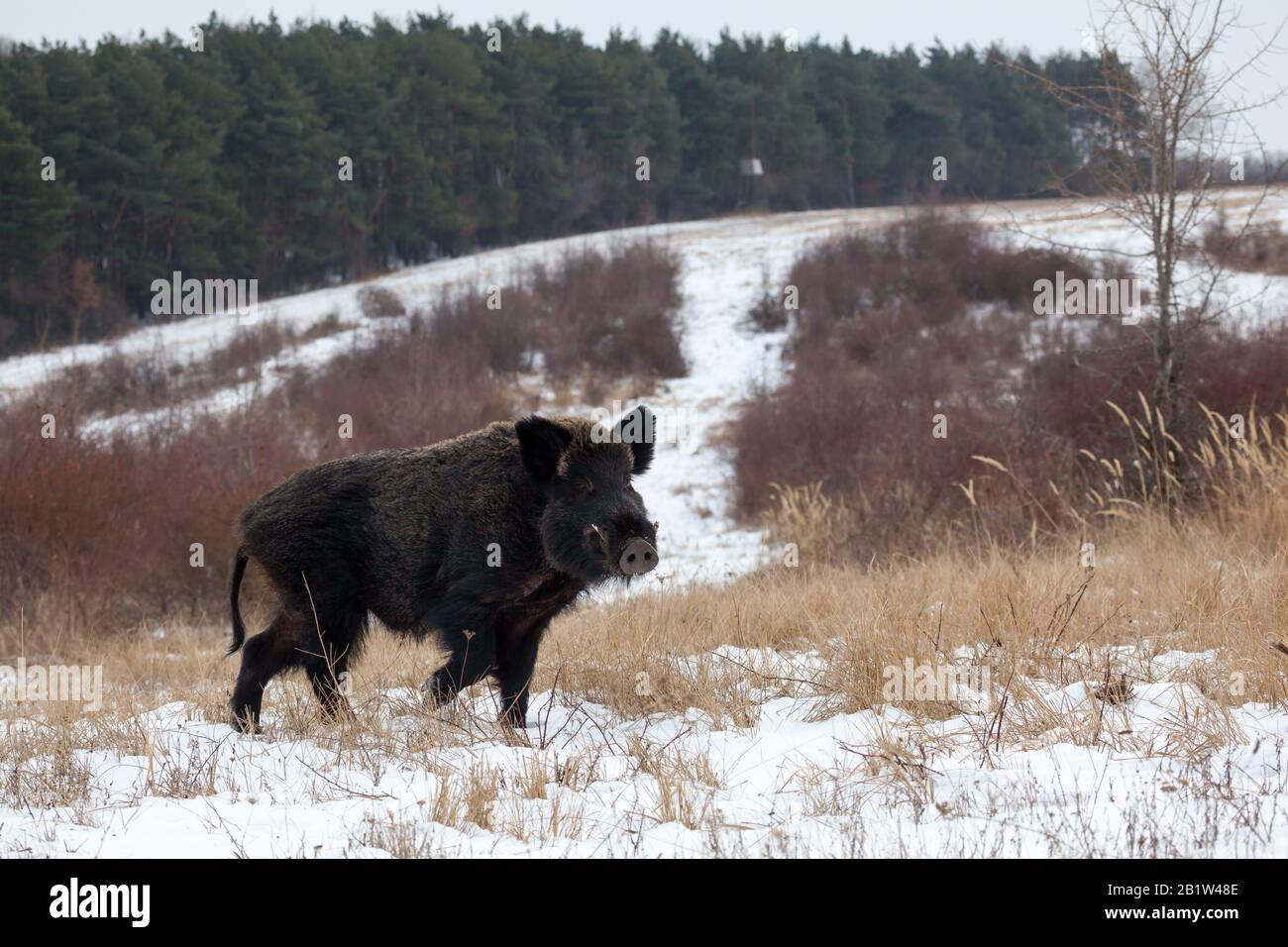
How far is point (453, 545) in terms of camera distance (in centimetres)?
560

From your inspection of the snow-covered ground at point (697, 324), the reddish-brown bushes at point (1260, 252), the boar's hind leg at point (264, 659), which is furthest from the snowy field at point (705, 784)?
the reddish-brown bushes at point (1260, 252)

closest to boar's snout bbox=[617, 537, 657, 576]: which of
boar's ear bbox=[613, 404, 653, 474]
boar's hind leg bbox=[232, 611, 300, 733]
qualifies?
boar's ear bbox=[613, 404, 653, 474]

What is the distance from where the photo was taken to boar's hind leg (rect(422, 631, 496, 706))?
5344 millimetres

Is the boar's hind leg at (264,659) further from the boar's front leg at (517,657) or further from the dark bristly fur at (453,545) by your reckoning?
the boar's front leg at (517,657)

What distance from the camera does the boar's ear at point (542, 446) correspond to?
5.56m

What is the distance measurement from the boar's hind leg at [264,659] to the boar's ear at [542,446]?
1.55 m

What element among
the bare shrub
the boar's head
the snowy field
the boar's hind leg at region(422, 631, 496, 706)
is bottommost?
the snowy field

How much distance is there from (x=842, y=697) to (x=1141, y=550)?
3.69 meters

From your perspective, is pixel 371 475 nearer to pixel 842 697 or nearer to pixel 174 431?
pixel 842 697

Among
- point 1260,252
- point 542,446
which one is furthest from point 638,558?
point 1260,252

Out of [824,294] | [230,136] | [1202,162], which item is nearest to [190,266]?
[230,136]

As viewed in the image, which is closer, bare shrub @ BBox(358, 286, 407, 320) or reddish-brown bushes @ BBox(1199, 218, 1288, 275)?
reddish-brown bushes @ BBox(1199, 218, 1288, 275)

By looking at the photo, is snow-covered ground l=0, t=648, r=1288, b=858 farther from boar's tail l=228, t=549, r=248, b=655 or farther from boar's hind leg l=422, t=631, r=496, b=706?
boar's tail l=228, t=549, r=248, b=655

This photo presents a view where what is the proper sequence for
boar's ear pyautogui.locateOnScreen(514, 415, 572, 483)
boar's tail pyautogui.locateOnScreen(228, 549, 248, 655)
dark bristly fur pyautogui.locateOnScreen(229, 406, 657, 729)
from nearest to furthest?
dark bristly fur pyautogui.locateOnScreen(229, 406, 657, 729), boar's ear pyautogui.locateOnScreen(514, 415, 572, 483), boar's tail pyautogui.locateOnScreen(228, 549, 248, 655)
